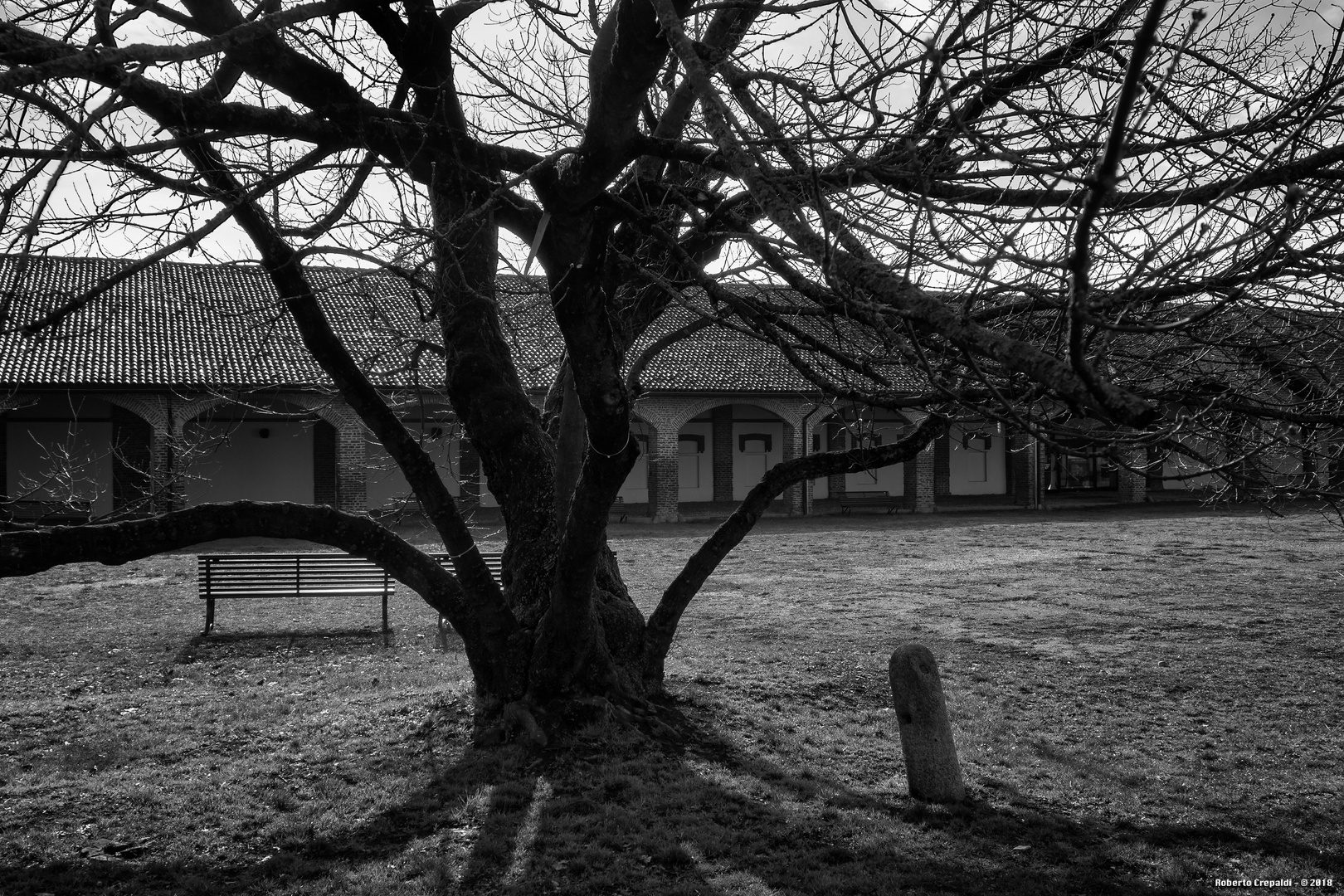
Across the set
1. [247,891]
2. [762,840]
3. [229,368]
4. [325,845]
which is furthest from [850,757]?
[229,368]

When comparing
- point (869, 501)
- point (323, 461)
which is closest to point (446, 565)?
point (323, 461)

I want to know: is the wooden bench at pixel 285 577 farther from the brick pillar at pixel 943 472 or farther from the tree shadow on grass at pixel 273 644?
the brick pillar at pixel 943 472

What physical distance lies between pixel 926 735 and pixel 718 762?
1.31m

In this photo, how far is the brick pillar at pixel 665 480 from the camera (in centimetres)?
2600

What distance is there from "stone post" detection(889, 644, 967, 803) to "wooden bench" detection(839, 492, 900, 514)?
22.6 metres

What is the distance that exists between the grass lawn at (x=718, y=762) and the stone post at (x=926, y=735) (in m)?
0.12

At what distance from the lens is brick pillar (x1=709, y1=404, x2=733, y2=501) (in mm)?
30250

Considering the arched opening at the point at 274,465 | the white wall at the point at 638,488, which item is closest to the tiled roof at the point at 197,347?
the arched opening at the point at 274,465

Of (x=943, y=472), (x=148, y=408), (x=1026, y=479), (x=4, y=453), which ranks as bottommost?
(x=1026, y=479)

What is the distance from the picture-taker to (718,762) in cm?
613

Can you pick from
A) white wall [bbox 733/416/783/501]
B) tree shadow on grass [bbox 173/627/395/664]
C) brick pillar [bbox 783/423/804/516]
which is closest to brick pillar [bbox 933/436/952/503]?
white wall [bbox 733/416/783/501]

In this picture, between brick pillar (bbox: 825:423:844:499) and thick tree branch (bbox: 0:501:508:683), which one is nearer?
thick tree branch (bbox: 0:501:508:683)

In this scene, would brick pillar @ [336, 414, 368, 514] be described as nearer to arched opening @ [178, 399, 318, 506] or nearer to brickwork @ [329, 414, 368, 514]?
brickwork @ [329, 414, 368, 514]

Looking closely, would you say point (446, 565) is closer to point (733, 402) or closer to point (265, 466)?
point (733, 402)
